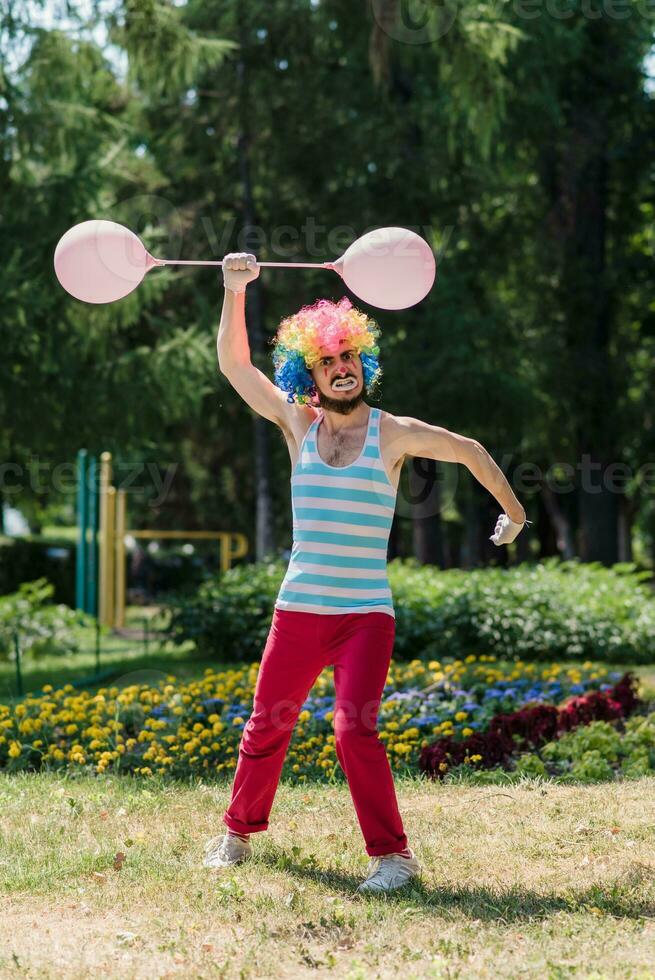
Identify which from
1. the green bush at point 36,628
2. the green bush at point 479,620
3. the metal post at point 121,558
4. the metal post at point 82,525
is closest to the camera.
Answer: the green bush at point 479,620

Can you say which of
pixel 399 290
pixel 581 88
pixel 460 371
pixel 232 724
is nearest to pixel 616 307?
pixel 581 88

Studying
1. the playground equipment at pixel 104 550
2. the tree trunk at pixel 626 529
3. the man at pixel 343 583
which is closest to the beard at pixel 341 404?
the man at pixel 343 583

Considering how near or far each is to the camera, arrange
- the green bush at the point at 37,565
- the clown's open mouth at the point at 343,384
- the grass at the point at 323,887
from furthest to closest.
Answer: the green bush at the point at 37,565 → the clown's open mouth at the point at 343,384 → the grass at the point at 323,887

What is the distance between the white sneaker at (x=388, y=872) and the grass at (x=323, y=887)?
0.05 metres

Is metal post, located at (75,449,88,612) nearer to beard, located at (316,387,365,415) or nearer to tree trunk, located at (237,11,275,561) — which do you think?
tree trunk, located at (237,11,275,561)

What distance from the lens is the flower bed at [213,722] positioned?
18.9ft

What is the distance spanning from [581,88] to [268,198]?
14.8 feet

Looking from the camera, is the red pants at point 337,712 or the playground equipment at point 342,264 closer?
the red pants at point 337,712

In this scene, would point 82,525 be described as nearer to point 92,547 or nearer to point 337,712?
point 92,547

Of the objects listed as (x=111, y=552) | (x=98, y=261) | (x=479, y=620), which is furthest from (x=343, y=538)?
(x=111, y=552)

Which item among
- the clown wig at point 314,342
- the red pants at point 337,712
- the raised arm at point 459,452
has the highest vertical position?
the clown wig at point 314,342

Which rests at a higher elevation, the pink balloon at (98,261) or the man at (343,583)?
the pink balloon at (98,261)

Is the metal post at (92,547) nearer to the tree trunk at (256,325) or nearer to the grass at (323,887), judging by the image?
the tree trunk at (256,325)

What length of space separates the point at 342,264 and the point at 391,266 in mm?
197
